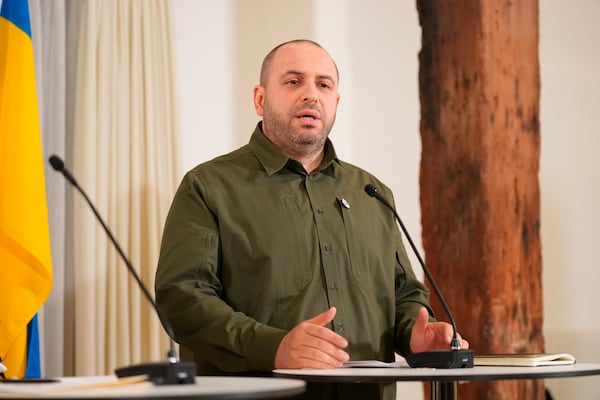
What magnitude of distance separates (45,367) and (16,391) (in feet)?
Result: 5.59

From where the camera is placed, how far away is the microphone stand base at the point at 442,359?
7.13ft

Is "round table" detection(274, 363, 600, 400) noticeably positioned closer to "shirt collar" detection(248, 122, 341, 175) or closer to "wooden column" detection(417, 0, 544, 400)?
"shirt collar" detection(248, 122, 341, 175)

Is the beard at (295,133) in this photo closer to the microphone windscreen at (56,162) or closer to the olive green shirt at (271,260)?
the olive green shirt at (271,260)

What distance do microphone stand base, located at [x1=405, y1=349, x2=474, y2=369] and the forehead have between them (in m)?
1.00

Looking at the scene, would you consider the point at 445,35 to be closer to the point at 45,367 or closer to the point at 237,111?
the point at 237,111

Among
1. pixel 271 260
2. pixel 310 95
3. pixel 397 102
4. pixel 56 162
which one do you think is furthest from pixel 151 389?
pixel 397 102

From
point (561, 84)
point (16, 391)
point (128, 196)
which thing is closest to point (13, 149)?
point (128, 196)

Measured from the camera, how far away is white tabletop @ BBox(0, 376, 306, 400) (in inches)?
56.7

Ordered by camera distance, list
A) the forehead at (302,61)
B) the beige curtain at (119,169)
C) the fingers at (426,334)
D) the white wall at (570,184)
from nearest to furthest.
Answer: the fingers at (426,334) < the forehead at (302,61) < the beige curtain at (119,169) < the white wall at (570,184)

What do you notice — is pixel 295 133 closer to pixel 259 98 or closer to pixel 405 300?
pixel 259 98

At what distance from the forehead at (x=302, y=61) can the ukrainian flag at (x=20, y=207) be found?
0.78m

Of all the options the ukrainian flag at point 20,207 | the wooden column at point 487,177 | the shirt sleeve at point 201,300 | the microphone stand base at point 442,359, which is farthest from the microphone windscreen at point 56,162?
the wooden column at point 487,177

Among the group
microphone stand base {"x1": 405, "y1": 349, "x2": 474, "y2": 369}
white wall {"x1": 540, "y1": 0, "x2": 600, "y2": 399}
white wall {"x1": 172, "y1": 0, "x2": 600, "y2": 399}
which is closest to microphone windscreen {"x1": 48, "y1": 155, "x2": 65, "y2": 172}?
microphone stand base {"x1": 405, "y1": 349, "x2": 474, "y2": 369}

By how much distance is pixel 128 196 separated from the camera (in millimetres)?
3406
